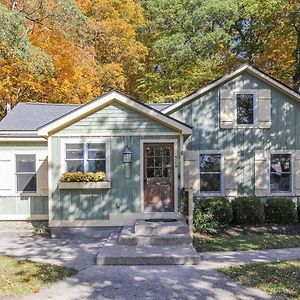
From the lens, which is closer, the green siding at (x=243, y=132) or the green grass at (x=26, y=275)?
the green grass at (x=26, y=275)

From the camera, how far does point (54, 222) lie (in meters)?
10.6

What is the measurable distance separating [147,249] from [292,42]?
17475 mm

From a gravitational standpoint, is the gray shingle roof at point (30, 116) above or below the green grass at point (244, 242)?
above

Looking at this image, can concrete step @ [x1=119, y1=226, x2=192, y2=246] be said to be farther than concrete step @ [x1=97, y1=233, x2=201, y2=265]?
Yes

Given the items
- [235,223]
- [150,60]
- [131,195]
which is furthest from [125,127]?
[150,60]

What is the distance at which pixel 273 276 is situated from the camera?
6.39m

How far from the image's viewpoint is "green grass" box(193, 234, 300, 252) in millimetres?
8922

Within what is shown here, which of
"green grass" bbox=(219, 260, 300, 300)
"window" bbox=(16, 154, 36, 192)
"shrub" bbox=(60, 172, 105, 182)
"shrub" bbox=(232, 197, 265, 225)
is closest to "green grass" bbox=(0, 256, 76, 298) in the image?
"green grass" bbox=(219, 260, 300, 300)

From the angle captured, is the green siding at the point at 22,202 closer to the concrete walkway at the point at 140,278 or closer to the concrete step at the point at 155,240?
the concrete walkway at the point at 140,278

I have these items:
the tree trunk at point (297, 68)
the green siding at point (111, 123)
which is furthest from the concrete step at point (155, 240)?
the tree trunk at point (297, 68)

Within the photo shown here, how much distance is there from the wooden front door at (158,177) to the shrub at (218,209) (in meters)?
1.20

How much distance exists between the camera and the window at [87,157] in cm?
1073

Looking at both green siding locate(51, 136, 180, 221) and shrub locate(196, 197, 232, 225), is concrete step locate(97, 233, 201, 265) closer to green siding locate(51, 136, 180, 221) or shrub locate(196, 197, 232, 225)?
green siding locate(51, 136, 180, 221)

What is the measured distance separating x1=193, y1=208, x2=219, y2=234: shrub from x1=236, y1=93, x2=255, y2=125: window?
356cm
